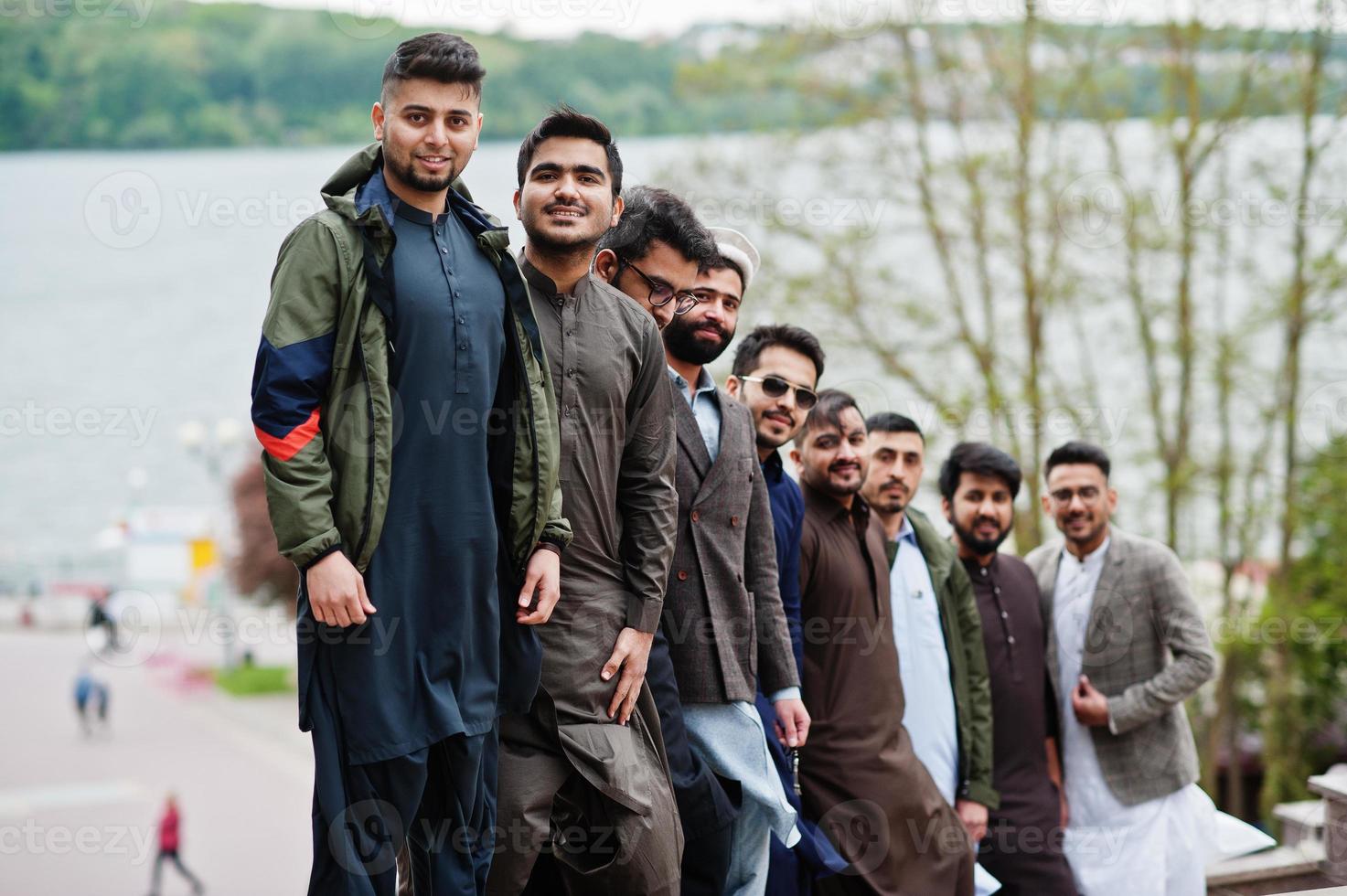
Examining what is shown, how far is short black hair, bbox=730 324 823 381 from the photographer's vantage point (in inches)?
136

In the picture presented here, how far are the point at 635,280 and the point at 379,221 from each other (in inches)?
35.0

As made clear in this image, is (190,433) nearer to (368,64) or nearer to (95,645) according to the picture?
(95,645)

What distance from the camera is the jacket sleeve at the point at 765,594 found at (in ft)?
10.1

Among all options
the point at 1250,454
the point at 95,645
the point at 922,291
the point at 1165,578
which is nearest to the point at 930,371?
the point at 922,291

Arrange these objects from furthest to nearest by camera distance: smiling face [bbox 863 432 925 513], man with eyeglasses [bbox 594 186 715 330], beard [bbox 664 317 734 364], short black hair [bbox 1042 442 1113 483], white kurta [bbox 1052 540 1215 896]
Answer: short black hair [bbox 1042 442 1113 483] < white kurta [bbox 1052 540 1215 896] < smiling face [bbox 863 432 925 513] < beard [bbox 664 317 734 364] < man with eyeglasses [bbox 594 186 715 330]

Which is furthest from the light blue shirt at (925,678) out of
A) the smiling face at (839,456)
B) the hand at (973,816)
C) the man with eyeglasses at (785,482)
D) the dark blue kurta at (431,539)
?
the dark blue kurta at (431,539)

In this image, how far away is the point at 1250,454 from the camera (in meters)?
11.7

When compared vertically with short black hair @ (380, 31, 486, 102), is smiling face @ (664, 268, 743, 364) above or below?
below

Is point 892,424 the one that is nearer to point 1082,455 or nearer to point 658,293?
point 1082,455

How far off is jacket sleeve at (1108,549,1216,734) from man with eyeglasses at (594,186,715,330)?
2.21 meters

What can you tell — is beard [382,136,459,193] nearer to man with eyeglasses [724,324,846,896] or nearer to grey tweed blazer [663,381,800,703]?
grey tweed blazer [663,381,800,703]

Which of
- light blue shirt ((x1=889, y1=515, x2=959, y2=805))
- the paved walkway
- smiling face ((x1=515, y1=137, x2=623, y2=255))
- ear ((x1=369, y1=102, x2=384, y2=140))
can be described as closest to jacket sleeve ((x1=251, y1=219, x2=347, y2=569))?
ear ((x1=369, y1=102, x2=384, y2=140))

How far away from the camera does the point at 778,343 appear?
3473 mm

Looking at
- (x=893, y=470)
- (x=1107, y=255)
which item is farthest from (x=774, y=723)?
(x=1107, y=255)
